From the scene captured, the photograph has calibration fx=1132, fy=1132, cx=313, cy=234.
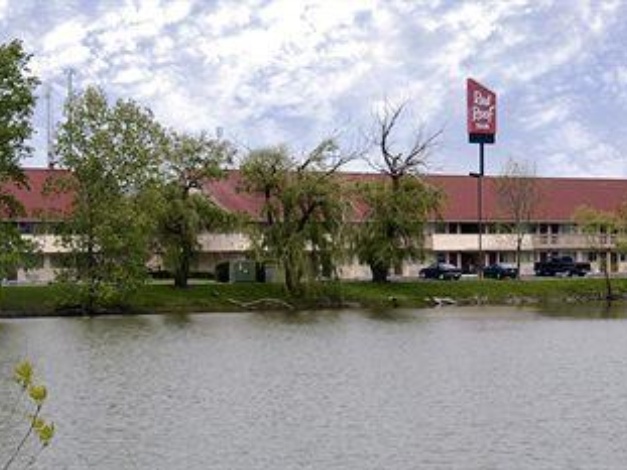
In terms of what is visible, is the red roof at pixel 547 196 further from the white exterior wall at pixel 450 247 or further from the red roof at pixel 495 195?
the white exterior wall at pixel 450 247

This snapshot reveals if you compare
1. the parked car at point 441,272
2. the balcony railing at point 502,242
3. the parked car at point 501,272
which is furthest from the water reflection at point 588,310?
the balcony railing at point 502,242

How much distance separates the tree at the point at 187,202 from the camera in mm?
69938

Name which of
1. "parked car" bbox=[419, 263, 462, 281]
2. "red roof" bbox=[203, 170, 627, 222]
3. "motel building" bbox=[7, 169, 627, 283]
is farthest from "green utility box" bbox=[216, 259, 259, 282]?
"red roof" bbox=[203, 170, 627, 222]

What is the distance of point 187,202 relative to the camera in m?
70.8

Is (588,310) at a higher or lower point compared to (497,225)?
lower

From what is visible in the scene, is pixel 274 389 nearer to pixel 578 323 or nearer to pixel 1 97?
pixel 578 323

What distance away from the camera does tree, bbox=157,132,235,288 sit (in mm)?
69938

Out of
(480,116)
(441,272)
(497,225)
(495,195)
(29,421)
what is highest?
(480,116)

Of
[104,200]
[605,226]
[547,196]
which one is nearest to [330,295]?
[104,200]

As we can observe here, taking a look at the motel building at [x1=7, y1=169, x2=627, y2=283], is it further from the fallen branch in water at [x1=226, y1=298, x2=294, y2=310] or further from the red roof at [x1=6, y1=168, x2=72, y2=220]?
the fallen branch in water at [x1=226, y1=298, x2=294, y2=310]

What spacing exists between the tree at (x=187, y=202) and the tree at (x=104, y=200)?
2903mm

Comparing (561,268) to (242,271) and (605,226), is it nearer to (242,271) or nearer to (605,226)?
(605,226)

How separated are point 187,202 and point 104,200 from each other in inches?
269

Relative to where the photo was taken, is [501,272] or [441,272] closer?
[441,272]
